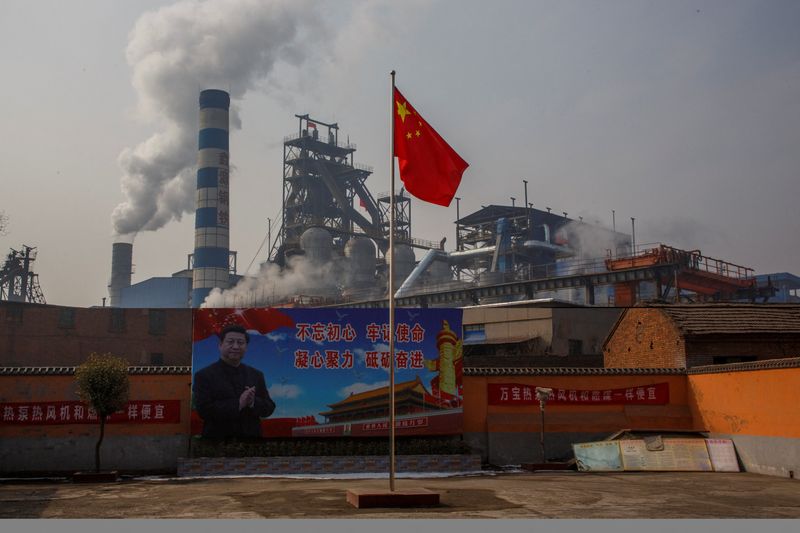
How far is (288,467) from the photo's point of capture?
21.8 m

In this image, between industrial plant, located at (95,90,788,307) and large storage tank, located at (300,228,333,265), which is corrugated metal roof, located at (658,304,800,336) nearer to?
industrial plant, located at (95,90,788,307)

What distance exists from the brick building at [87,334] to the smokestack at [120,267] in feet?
137

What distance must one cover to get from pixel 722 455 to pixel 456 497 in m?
10.7

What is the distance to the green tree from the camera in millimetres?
20859

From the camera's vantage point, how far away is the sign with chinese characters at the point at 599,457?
22.3 m

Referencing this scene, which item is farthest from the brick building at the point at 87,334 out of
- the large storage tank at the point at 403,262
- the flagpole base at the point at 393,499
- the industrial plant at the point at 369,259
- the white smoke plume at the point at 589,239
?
the white smoke plume at the point at 589,239

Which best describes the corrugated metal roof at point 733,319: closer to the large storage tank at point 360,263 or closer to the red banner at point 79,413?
the red banner at point 79,413

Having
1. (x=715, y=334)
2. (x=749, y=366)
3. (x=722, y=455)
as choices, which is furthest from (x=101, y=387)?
(x=715, y=334)

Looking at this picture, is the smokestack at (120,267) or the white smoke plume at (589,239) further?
the smokestack at (120,267)

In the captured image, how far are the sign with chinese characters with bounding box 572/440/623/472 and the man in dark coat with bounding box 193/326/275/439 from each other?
30.4ft

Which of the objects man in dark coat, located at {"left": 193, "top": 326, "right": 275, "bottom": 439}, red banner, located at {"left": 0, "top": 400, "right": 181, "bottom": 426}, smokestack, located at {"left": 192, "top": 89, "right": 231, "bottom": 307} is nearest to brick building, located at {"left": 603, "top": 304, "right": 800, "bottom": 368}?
man in dark coat, located at {"left": 193, "top": 326, "right": 275, "bottom": 439}

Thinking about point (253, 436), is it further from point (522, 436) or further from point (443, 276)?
point (443, 276)

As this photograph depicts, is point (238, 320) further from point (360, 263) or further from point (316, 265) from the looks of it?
point (360, 263)

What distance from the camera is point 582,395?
2433cm
